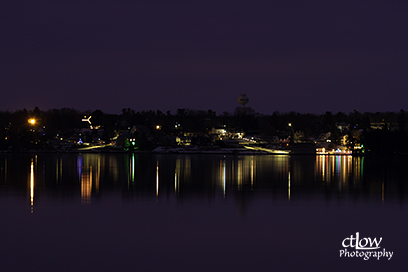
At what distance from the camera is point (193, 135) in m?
117

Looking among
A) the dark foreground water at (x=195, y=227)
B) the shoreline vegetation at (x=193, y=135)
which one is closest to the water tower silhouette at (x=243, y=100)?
the shoreline vegetation at (x=193, y=135)

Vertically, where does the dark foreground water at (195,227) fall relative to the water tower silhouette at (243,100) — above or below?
below

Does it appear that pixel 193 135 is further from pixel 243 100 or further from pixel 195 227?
pixel 195 227

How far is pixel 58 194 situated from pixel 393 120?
526 ft

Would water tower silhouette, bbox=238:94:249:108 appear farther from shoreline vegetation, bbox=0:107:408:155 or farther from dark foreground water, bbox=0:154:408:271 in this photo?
dark foreground water, bbox=0:154:408:271

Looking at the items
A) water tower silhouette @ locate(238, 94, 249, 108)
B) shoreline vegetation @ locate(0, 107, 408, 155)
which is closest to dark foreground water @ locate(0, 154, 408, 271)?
shoreline vegetation @ locate(0, 107, 408, 155)

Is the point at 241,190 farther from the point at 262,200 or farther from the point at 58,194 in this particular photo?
the point at 58,194

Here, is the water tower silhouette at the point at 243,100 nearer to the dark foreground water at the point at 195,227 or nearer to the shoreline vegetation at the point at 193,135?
the shoreline vegetation at the point at 193,135

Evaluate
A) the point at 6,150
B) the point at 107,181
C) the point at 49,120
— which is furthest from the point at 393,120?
the point at 107,181

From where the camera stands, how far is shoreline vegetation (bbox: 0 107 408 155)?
3329 inches

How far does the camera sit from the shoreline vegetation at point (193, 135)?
84.6 meters

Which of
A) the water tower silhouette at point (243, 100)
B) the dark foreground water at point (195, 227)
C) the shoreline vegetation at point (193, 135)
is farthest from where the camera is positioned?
the water tower silhouette at point (243, 100)

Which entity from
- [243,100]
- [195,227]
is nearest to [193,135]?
[243,100]

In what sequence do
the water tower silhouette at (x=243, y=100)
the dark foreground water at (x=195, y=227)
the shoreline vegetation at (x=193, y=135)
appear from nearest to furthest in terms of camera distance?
the dark foreground water at (x=195, y=227), the shoreline vegetation at (x=193, y=135), the water tower silhouette at (x=243, y=100)
